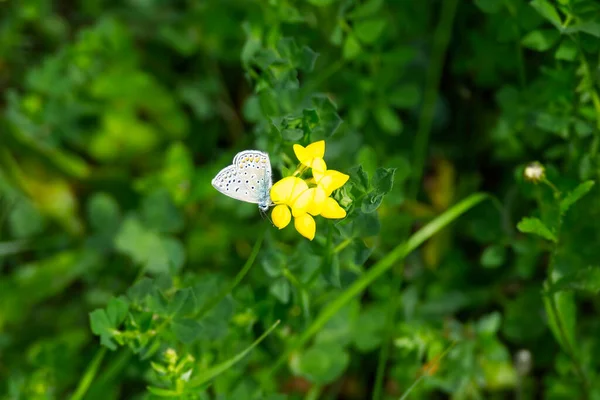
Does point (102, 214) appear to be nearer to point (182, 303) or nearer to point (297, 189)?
point (182, 303)

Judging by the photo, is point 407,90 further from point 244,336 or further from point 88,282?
point 88,282

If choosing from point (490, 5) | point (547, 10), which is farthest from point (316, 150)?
point (490, 5)

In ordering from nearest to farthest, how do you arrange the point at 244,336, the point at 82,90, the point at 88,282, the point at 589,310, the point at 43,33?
the point at 244,336 → the point at 589,310 → the point at 88,282 → the point at 82,90 → the point at 43,33

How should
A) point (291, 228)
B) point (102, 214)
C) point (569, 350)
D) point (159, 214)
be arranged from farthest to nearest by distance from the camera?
point (102, 214)
point (159, 214)
point (291, 228)
point (569, 350)

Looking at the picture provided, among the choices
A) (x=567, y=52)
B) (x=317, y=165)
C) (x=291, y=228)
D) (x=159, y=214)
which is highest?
(x=567, y=52)

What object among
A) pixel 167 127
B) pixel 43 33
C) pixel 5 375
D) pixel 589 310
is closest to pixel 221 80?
pixel 167 127

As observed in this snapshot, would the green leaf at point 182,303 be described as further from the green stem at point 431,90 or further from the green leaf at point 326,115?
the green stem at point 431,90
